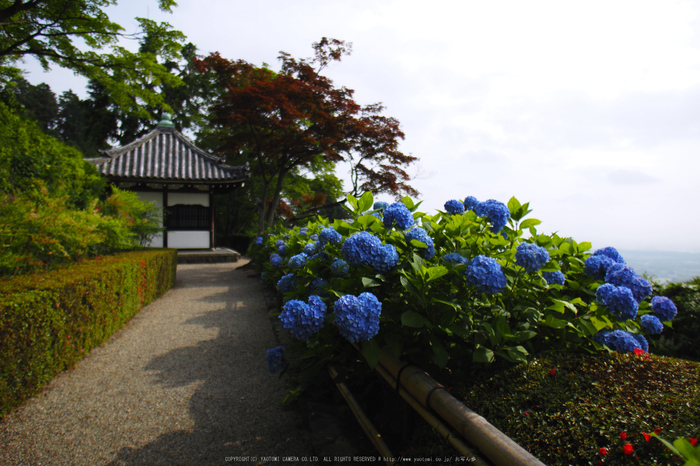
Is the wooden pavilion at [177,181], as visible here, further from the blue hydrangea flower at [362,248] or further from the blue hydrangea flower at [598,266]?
the blue hydrangea flower at [598,266]

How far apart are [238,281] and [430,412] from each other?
7.33m

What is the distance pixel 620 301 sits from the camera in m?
1.30

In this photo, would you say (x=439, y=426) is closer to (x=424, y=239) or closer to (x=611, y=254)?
(x=424, y=239)

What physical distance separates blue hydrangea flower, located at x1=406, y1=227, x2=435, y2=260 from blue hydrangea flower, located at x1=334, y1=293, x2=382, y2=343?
0.36 metres

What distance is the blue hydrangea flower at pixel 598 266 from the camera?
162 centimetres

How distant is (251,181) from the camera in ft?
57.7

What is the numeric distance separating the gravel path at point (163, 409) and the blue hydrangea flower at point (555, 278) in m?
1.61

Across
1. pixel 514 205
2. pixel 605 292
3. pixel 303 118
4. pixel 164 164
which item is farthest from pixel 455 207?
pixel 164 164

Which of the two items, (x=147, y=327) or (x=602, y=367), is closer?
(x=602, y=367)

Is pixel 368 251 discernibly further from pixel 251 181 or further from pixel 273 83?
pixel 251 181

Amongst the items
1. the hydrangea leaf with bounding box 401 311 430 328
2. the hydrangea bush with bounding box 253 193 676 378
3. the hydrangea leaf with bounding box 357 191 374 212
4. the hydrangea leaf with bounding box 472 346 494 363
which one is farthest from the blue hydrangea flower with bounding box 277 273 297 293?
the hydrangea leaf with bounding box 472 346 494 363

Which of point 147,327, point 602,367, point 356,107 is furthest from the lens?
point 356,107

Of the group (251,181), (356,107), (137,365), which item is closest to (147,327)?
(137,365)

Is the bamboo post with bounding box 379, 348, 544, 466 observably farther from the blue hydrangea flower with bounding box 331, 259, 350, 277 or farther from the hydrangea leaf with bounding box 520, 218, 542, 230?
the hydrangea leaf with bounding box 520, 218, 542, 230
